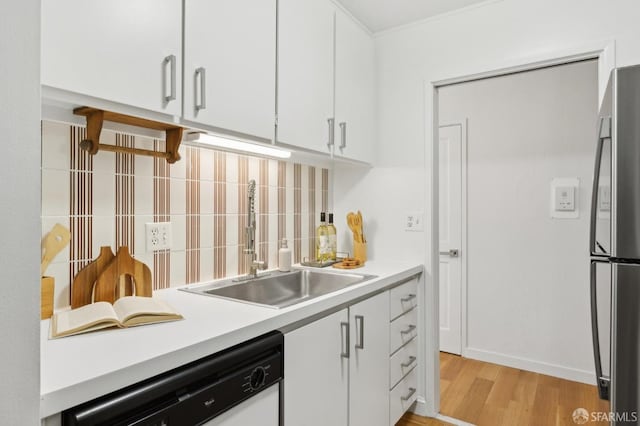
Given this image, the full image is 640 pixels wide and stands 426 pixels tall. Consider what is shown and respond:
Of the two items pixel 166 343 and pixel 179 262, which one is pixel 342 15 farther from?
pixel 166 343

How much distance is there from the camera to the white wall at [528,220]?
271 cm

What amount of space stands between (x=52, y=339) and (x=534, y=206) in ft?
9.84

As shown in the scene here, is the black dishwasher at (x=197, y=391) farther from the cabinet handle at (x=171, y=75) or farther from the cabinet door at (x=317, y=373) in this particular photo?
the cabinet handle at (x=171, y=75)

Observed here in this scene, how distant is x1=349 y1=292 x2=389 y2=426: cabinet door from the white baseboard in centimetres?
154

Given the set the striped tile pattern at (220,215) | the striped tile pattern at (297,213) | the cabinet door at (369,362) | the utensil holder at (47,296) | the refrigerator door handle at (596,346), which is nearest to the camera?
the utensil holder at (47,296)

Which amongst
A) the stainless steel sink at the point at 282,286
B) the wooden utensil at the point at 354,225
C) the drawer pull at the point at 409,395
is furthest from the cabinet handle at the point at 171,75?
the drawer pull at the point at 409,395

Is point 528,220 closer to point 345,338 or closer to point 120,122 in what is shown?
point 345,338

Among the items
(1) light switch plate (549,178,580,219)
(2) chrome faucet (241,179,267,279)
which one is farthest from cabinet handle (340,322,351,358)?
(1) light switch plate (549,178,580,219)

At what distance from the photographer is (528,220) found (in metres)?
2.90

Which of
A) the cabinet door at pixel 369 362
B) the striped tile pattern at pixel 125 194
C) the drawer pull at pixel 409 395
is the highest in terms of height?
the striped tile pattern at pixel 125 194

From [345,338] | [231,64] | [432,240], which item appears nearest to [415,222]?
[432,240]

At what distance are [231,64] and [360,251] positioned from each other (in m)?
1.34

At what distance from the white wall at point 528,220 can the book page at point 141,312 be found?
262 centimetres

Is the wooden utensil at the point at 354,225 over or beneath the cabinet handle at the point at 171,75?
beneath
